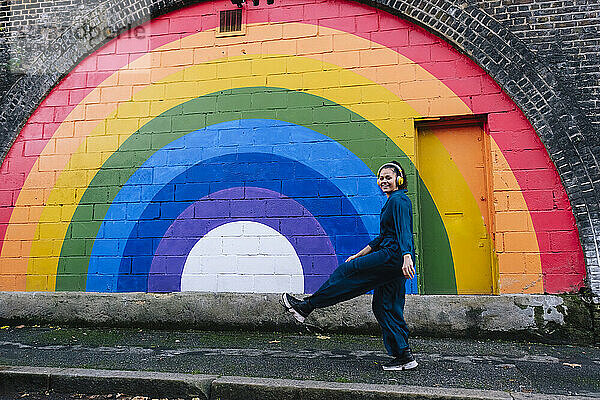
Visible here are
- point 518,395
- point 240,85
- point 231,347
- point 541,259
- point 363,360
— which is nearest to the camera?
point 518,395

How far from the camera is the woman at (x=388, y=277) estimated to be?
4.51 m

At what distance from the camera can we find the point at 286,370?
4.55 meters

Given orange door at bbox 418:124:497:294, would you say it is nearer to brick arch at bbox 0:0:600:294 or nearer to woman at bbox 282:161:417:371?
brick arch at bbox 0:0:600:294

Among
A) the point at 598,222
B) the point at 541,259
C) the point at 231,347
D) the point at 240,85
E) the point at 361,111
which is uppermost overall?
the point at 240,85

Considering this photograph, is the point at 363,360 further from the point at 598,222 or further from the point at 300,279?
the point at 598,222

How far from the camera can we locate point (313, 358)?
5031 mm

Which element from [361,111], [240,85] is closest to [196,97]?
[240,85]

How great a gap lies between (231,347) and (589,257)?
4.38m

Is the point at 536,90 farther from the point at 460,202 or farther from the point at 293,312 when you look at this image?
the point at 293,312

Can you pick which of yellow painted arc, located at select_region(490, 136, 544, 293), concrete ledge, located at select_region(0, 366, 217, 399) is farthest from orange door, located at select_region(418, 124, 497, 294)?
concrete ledge, located at select_region(0, 366, 217, 399)

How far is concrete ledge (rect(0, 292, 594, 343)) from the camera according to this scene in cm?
583

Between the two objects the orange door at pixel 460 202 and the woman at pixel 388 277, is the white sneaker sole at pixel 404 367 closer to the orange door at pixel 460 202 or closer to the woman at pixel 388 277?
the woman at pixel 388 277

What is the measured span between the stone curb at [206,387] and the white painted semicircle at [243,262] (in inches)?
92.8

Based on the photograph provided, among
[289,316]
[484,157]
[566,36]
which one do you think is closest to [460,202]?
[484,157]
